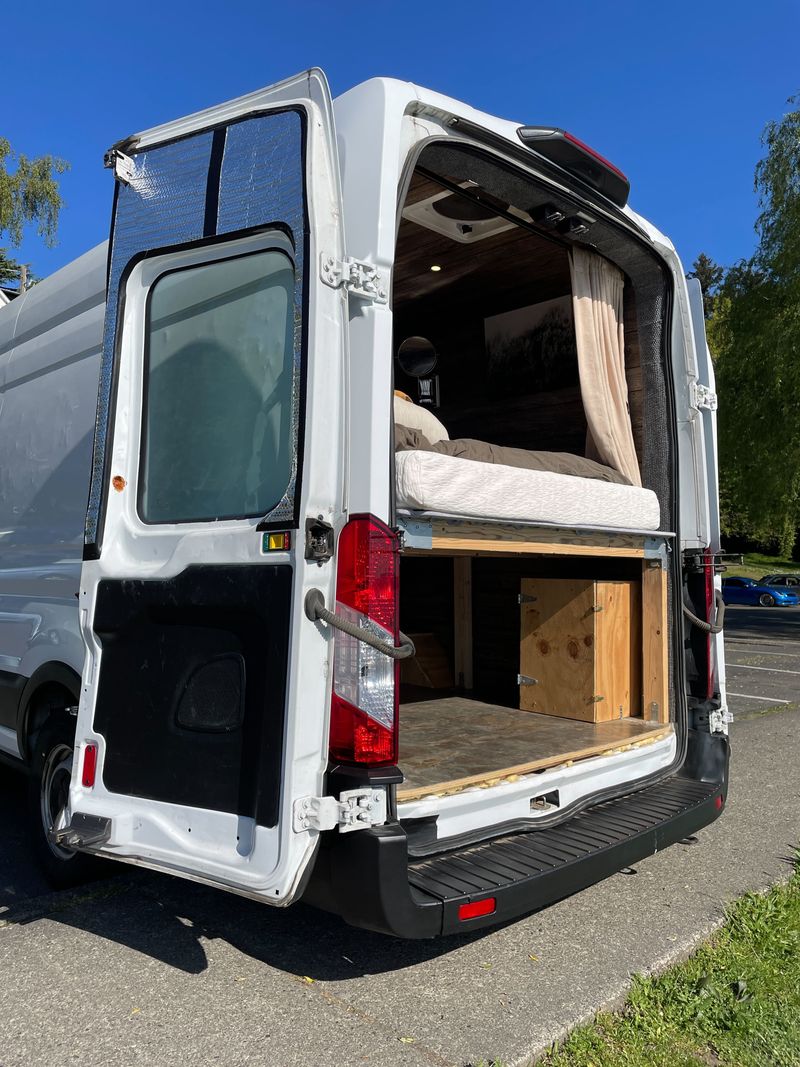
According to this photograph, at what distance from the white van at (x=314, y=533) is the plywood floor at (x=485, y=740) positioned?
30mm

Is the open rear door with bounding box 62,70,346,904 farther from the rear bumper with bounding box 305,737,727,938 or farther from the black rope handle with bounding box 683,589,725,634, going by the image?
the black rope handle with bounding box 683,589,725,634

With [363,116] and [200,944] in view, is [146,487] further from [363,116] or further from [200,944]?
[200,944]

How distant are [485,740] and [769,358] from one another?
14.9 m

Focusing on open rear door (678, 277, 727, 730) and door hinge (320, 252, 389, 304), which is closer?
door hinge (320, 252, 389, 304)

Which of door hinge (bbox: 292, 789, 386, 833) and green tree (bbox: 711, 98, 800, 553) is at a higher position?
green tree (bbox: 711, 98, 800, 553)

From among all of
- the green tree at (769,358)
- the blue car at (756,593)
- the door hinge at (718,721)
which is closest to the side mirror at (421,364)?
the door hinge at (718,721)

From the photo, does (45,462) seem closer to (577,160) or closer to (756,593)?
(577,160)

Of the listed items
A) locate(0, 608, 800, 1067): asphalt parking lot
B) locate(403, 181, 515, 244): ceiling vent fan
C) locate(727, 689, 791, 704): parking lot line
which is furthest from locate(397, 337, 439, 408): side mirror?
locate(727, 689, 791, 704): parking lot line

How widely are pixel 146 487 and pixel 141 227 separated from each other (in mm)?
876

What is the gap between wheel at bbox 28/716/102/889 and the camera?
3.62 m

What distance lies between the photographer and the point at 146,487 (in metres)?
2.97

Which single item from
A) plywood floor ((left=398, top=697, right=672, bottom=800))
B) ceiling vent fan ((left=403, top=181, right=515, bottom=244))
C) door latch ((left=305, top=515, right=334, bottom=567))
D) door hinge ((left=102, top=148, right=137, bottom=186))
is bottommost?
plywood floor ((left=398, top=697, right=672, bottom=800))

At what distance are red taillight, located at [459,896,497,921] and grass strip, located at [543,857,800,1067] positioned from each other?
435 millimetres

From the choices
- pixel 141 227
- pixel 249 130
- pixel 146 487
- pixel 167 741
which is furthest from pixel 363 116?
pixel 167 741
